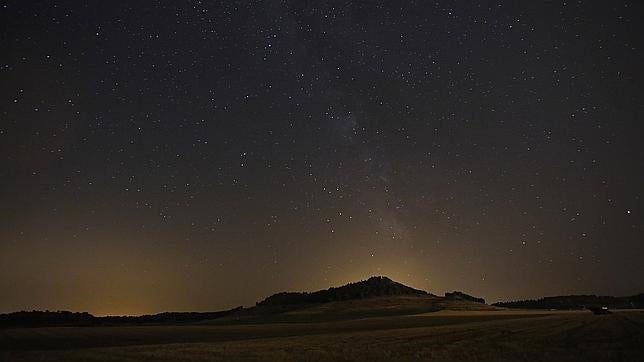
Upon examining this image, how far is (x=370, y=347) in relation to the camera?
111 ft

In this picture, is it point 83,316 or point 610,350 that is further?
point 83,316

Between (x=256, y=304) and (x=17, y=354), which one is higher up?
(x=256, y=304)

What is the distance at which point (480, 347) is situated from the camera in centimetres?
3097

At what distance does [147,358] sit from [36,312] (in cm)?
15459

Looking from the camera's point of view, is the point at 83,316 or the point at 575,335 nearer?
the point at 575,335

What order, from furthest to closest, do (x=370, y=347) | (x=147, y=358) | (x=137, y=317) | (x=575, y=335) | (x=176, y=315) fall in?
(x=176, y=315) → (x=137, y=317) → (x=575, y=335) → (x=370, y=347) → (x=147, y=358)

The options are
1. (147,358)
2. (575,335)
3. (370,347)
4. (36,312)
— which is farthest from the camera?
(36,312)

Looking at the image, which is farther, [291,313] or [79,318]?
[79,318]

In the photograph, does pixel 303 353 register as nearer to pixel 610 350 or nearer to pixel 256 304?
pixel 610 350

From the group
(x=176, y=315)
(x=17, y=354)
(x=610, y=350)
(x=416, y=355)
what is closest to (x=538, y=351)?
(x=610, y=350)

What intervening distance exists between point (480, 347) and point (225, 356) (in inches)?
506

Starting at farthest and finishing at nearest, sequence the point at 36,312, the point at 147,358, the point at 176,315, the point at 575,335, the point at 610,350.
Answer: the point at 176,315 → the point at 36,312 → the point at 575,335 → the point at 147,358 → the point at 610,350

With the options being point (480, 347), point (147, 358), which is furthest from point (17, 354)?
point (480, 347)

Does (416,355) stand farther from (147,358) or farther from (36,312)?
(36,312)
